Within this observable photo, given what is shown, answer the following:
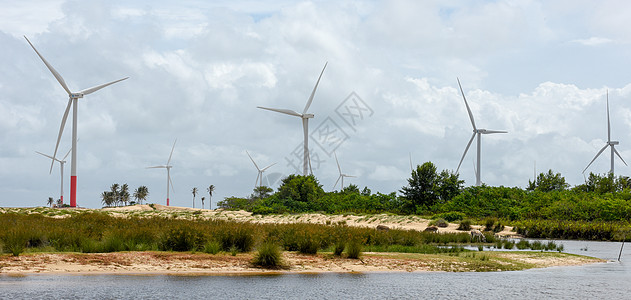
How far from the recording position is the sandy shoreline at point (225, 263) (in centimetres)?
2467

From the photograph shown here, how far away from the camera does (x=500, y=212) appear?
81.6m

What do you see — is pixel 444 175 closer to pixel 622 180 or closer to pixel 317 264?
pixel 622 180

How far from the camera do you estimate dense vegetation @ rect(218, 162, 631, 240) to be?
72000mm

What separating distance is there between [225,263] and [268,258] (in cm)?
188

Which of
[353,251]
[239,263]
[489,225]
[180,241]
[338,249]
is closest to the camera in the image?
[239,263]

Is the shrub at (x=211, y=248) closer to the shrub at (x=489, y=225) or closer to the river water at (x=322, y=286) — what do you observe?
the river water at (x=322, y=286)

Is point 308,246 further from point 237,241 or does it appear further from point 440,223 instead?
point 440,223

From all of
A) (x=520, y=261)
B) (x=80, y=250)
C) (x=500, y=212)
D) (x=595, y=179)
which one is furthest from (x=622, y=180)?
(x=80, y=250)

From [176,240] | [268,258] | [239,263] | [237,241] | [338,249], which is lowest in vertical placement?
[239,263]

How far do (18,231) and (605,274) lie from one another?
87.5 ft

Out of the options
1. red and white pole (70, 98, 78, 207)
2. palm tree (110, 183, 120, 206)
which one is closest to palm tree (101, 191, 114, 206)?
palm tree (110, 183, 120, 206)

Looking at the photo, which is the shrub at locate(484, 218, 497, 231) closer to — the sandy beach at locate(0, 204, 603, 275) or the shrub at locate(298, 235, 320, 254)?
the sandy beach at locate(0, 204, 603, 275)

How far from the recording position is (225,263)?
88.9 feet

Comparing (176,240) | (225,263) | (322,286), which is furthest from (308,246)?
(322,286)
